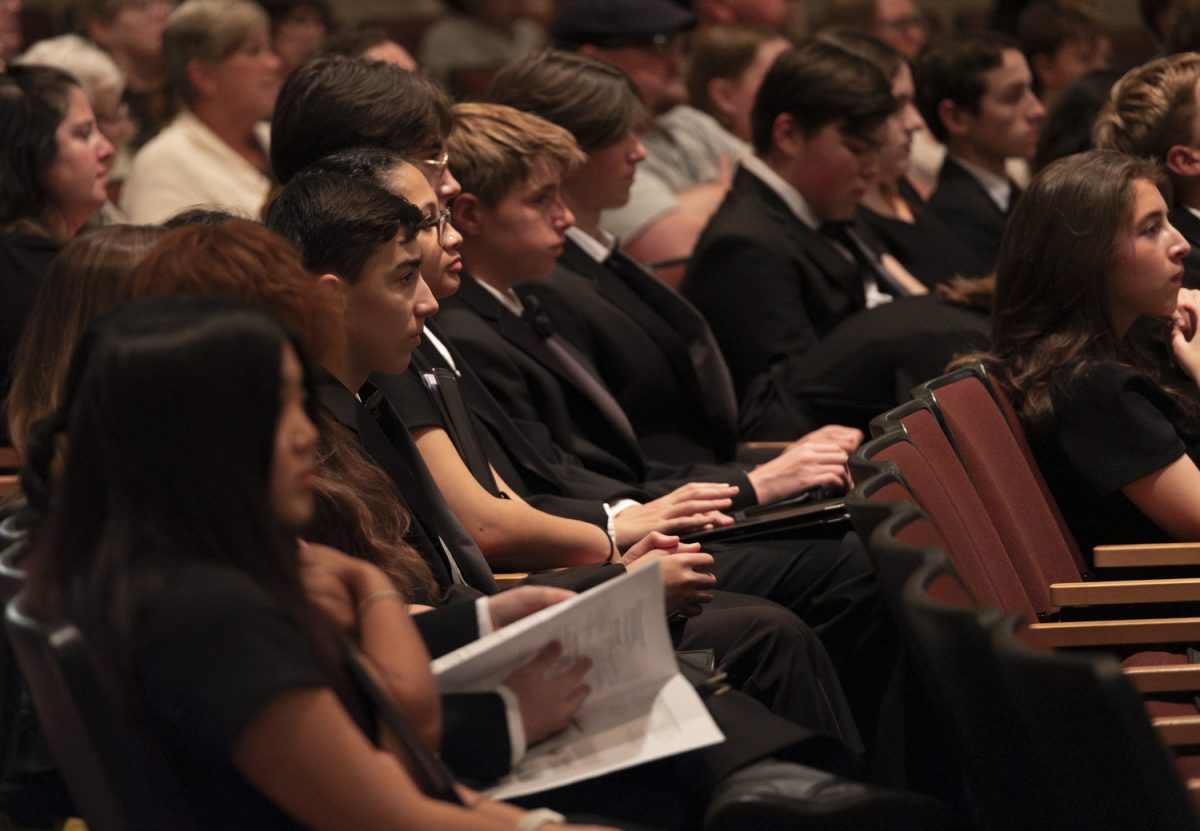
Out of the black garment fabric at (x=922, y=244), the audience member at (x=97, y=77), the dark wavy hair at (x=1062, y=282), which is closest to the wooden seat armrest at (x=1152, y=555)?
the dark wavy hair at (x=1062, y=282)

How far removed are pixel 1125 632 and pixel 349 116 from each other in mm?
1677

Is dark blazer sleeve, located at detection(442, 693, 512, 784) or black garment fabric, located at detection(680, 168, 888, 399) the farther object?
black garment fabric, located at detection(680, 168, 888, 399)

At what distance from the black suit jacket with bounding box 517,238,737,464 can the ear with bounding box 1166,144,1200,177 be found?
1.12 metres

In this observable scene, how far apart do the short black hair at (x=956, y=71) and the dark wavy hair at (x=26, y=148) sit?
2887mm

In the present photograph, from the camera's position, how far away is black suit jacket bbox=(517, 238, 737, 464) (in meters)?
3.74

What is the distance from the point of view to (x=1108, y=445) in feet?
9.11

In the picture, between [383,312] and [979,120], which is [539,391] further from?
[979,120]

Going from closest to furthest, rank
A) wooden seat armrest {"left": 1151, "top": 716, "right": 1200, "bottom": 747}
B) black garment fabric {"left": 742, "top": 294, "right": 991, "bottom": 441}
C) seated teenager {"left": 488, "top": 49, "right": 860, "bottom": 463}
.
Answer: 1. wooden seat armrest {"left": 1151, "top": 716, "right": 1200, "bottom": 747}
2. black garment fabric {"left": 742, "top": 294, "right": 991, "bottom": 441}
3. seated teenager {"left": 488, "top": 49, "right": 860, "bottom": 463}

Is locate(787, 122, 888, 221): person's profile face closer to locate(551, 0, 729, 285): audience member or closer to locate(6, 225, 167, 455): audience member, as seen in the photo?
locate(551, 0, 729, 285): audience member

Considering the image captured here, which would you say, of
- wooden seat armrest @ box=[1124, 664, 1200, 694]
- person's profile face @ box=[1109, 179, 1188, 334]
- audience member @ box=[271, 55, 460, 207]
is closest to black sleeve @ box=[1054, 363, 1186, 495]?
person's profile face @ box=[1109, 179, 1188, 334]

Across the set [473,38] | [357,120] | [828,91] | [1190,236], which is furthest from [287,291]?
[473,38]

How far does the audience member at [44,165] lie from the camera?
144 inches

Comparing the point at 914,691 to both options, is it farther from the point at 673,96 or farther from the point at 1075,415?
the point at 673,96

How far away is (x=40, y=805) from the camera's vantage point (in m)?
2.08
